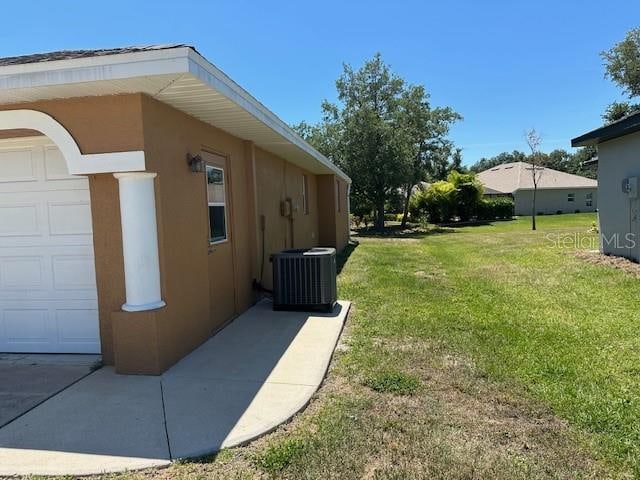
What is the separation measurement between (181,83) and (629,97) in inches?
1442

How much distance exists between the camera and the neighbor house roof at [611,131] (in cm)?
983

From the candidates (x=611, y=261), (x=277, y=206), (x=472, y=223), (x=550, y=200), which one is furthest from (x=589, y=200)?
(x=277, y=206)

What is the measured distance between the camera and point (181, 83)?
4.18 meters

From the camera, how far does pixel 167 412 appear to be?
3.69m

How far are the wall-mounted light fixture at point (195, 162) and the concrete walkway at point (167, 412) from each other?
2.15 meters

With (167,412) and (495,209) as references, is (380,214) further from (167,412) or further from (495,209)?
(167,412)

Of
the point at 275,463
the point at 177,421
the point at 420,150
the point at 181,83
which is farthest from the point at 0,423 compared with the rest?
the point at 420,150

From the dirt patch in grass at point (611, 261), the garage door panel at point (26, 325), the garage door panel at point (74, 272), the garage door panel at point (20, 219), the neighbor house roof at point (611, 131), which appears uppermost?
the neighbor house roof at point (611, 131)

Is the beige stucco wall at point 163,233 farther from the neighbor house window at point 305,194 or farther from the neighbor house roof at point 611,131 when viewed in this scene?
the neighbor house roof at point 611,131

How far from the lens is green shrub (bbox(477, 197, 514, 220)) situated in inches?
1379

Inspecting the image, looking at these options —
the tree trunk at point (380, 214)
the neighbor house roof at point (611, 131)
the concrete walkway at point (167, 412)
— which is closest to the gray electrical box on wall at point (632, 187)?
the neighbor house roof at point (611, 131)

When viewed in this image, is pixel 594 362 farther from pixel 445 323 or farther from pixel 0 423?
pixel 0 423

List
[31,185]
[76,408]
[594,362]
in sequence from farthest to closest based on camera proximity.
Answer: [31,185] → [594,362] → [76,408]

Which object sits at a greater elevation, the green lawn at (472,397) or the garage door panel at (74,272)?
the garage door panel at (74,272)
